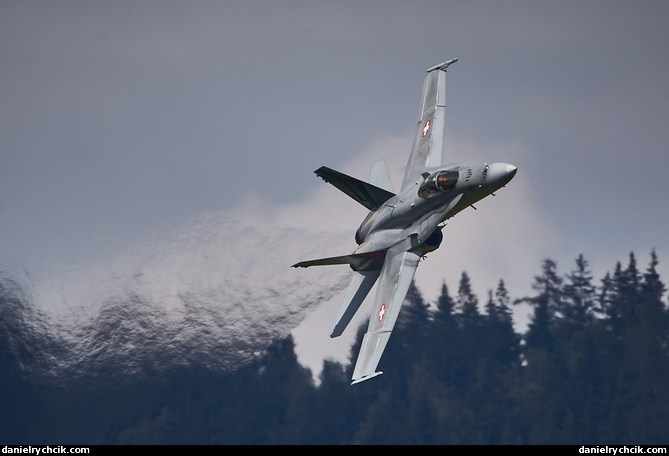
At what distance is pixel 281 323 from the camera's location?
127 feet

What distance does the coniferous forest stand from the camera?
52.6 metres

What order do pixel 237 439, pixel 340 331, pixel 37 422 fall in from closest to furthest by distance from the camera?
pixel 340 331, pixel 37 422, pixel 237 439

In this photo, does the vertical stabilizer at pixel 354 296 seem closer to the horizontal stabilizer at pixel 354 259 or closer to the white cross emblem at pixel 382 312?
the horizontal stabilizer at pixel 354 259

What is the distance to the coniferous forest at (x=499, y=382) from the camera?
5262 centimetres

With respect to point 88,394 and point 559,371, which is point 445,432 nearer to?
point 559,371

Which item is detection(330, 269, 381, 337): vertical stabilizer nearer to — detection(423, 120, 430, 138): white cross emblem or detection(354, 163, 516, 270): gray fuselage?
detection(354, 163, 516, 270): gray fuselage

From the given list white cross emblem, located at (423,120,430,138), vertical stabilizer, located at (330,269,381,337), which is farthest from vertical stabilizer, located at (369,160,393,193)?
vertical stabilizer, located at (330,269,381,337)

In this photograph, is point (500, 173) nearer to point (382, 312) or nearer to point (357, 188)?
point (357, 188)

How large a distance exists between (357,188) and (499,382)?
3319 centimetres

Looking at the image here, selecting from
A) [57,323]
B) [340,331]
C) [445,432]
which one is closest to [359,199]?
[340,331]

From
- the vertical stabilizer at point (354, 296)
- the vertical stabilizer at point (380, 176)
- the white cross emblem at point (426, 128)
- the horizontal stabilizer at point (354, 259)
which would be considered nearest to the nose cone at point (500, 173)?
the horizontal stabilizer at point (354, 259)

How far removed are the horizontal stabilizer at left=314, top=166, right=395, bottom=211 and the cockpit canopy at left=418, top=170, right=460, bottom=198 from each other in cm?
182

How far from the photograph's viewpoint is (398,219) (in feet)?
94.7

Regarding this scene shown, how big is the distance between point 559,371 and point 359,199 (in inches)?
1275
